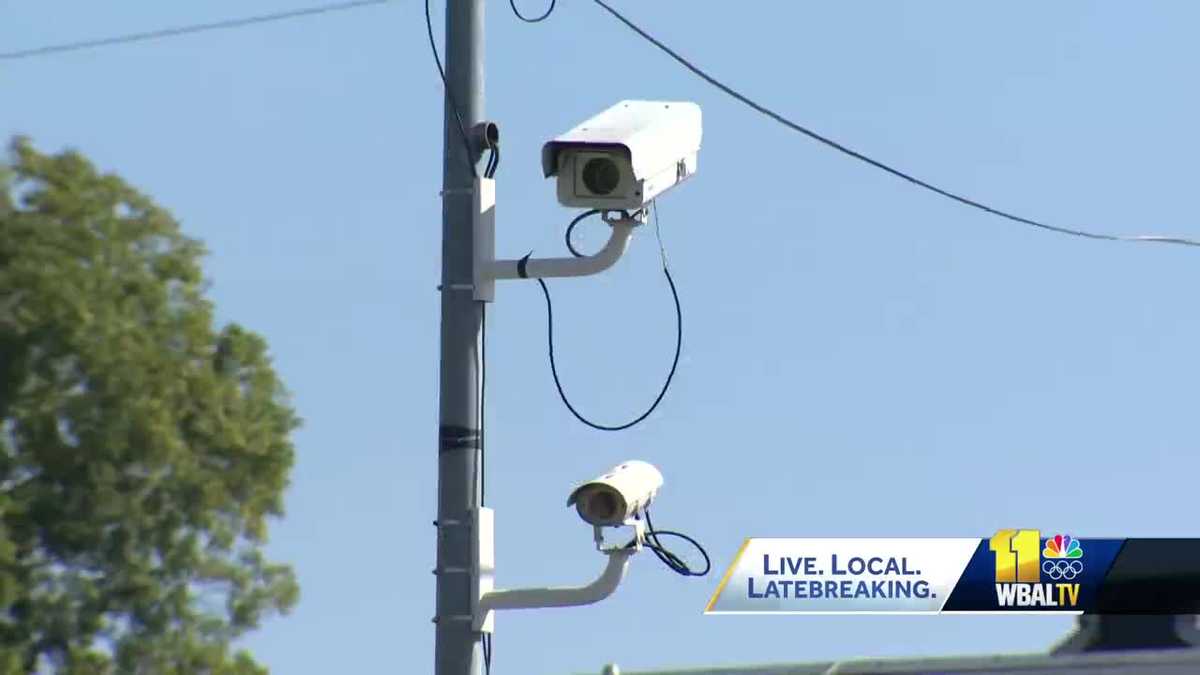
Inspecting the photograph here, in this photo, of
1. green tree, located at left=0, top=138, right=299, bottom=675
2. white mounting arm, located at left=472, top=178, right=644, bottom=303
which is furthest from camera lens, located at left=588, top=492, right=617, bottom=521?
green tree, located at left=0, top=138, right=299, bottom=675

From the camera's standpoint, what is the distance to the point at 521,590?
958 centimetres

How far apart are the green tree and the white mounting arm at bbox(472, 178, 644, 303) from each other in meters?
18.3

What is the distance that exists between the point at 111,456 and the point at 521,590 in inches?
737

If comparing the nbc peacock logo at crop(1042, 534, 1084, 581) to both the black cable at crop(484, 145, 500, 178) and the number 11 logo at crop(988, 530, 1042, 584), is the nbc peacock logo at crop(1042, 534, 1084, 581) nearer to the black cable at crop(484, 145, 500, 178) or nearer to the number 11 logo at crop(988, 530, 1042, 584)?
the number 11 logo at crop(988, 530, 1042, 584)

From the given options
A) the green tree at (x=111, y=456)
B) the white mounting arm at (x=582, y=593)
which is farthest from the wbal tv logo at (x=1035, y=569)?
the green tree at (x=111, y=456)

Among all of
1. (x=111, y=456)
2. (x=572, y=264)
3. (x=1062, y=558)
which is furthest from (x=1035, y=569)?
(x=111, y=456)

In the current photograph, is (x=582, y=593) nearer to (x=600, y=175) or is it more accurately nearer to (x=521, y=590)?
(x=521, y=590)

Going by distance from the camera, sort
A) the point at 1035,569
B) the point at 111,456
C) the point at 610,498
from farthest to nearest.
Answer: the point at 111,456 → the point at 1035,569 → the point at 610,498

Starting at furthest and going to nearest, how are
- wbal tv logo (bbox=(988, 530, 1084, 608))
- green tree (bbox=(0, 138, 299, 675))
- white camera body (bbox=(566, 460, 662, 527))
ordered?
green tree (bbox=(0, 138, 299, 675)), wbal tv logo (bbox=(988, 530, 1084, 608)), white camera body (bbox=(566, 460, 662, 527))

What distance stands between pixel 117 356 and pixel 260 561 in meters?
2.86

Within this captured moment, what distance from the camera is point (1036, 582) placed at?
53.5 ft

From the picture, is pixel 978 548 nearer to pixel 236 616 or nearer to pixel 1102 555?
pixel 1102 555

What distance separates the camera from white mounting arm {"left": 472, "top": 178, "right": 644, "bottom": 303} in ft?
32.2

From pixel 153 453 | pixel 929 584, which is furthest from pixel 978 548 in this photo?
pixel 153 453
